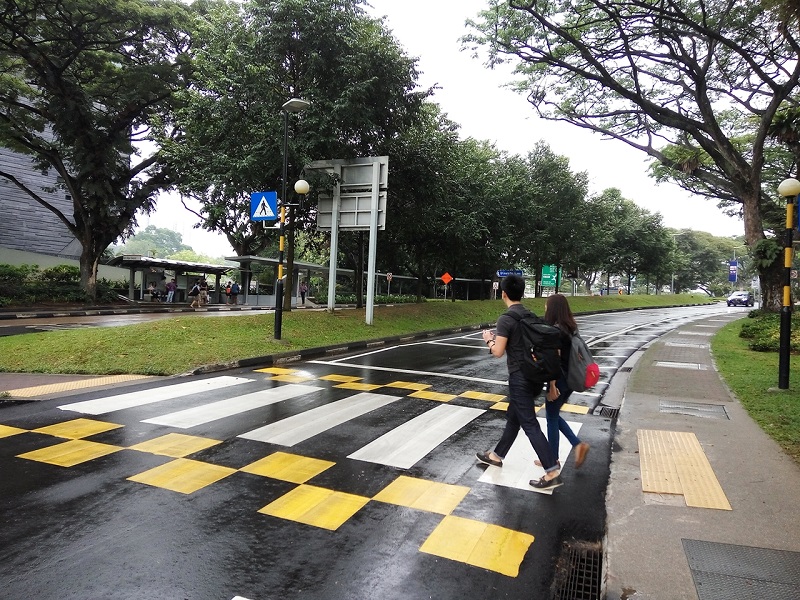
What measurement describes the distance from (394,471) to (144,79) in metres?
23.9

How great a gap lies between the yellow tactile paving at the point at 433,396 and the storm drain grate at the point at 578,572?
4263 mm

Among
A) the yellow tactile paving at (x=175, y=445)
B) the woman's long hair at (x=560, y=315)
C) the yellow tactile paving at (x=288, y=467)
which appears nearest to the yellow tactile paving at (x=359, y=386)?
the yellow tactile paving at (x=175, y=445)

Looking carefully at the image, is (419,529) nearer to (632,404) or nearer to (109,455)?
(109,455)

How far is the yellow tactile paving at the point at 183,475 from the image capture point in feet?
13.6

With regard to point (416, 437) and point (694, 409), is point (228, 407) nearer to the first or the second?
point (416, 437)

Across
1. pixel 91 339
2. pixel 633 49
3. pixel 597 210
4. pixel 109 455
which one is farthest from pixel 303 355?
pixel 597 210

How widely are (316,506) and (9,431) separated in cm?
395

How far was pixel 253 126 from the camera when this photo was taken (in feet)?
51.0

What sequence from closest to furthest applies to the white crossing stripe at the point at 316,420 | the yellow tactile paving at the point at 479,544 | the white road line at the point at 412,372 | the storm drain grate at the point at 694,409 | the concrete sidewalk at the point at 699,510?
the concrete sidewalk at the point at 699,510 < the yellow tactile paving at the point at 479,544 < the white crossing stripe at the point at 316,420 < the storm drain grate at the point at 694,409 < the white road line at the point at 412,372

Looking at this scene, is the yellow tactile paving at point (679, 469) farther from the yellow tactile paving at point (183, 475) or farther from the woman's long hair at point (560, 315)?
the yellow tactile paving at point (183, 475)

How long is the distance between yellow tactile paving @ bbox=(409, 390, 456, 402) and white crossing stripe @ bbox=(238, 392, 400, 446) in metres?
0.40

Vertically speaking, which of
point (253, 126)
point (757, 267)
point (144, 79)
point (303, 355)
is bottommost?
point (303, 355)

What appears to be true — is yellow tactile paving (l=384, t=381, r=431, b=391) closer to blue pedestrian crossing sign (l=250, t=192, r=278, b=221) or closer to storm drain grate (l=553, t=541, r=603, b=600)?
storm drain grate (l=553, t=541, r=603, b=600)

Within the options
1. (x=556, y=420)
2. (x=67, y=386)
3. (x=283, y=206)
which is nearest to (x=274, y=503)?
(x=556, y=420)
